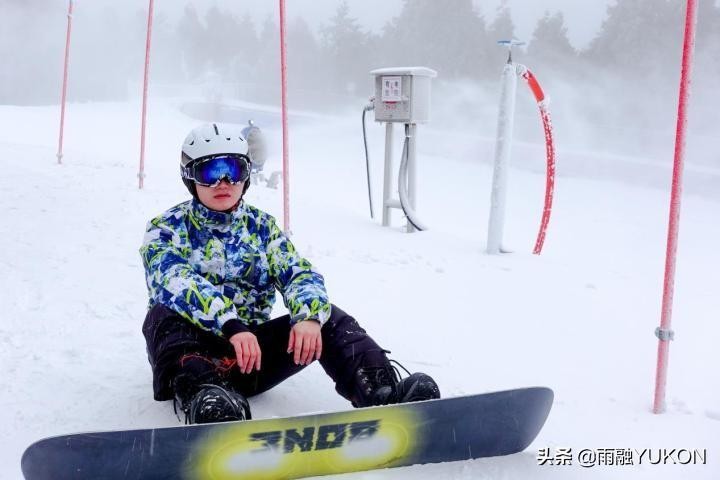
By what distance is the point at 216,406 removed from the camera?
7.32 ft

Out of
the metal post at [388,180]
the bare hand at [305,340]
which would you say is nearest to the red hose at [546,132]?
the metal post at [388,180]

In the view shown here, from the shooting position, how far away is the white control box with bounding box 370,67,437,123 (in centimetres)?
704

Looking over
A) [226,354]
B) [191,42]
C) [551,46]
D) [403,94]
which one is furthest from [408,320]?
[191,42]

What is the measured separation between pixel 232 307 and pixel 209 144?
610mm

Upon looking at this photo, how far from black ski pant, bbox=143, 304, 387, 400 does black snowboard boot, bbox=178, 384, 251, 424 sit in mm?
139

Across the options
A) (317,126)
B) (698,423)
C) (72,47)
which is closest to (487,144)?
(317,126)

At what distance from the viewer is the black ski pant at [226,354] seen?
8.17 ft

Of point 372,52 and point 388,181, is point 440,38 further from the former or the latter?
point 388,181

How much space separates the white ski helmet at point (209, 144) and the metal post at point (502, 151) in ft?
11.8

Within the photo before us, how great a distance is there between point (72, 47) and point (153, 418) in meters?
38.2

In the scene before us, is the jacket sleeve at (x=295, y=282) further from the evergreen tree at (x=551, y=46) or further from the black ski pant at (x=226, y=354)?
the evergreen tree at (x=551, y=46)

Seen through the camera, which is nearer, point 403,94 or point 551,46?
point 403,94

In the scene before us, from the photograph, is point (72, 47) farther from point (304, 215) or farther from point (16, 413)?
point (16, 413)

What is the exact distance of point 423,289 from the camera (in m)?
5.04
